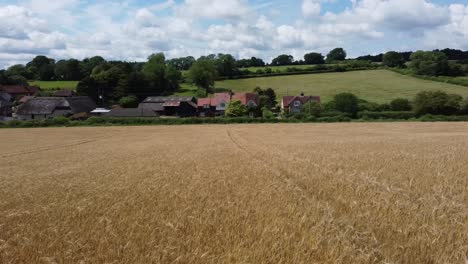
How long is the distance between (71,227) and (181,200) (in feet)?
8.38

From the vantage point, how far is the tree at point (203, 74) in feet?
452

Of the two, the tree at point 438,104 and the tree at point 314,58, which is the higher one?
the tree at point 314,58

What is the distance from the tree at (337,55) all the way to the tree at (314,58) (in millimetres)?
4969

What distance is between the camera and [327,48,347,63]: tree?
185 meters

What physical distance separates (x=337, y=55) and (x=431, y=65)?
59.6 metres

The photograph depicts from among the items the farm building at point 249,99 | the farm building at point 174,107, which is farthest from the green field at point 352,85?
the farm building at point 174,107

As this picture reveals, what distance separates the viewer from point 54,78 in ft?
537

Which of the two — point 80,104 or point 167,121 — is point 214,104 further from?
point 167,121

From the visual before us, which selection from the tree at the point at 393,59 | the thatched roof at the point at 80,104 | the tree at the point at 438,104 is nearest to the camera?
the tree at the point at 438,104

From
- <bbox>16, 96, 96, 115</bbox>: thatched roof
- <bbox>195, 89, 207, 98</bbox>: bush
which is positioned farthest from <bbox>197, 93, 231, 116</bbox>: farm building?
<bbox>16, 96, 96, 115</bbox>: thatched roof

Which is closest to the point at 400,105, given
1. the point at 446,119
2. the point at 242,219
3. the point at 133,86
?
the point at 446,119

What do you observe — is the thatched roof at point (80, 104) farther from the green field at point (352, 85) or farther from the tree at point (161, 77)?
the green field at point (352, 85)

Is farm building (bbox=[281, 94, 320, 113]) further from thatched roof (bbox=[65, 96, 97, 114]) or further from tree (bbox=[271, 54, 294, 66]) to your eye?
tree (bbox=[271, 54, 294, 66])

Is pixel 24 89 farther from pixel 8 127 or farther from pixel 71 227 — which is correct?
pixel 71 227
